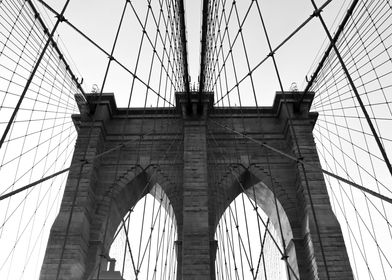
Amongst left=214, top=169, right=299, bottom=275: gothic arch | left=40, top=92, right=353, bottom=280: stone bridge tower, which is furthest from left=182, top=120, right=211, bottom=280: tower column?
left=214, top=169, right=299, bottom=275: gothic arch

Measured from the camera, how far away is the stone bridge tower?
404 inches

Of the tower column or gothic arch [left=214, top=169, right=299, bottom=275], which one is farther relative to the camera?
gothic arch [left=214, top=169, right=299, bottom=275]

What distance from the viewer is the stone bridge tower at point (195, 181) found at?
10266mm

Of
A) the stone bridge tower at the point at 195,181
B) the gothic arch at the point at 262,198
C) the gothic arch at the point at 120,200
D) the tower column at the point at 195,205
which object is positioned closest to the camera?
the tower column at the point at 195,205

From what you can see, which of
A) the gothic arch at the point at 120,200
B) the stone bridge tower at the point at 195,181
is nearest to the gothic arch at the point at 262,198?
the stone bridge tower at the point at 195,181

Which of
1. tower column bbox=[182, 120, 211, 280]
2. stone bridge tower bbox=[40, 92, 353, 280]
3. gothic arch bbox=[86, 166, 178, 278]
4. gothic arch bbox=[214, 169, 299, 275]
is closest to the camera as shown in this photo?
tower column bbox=[182, 120, 211, 280]

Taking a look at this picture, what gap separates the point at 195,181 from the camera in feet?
38.1

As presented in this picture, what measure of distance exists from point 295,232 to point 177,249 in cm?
352

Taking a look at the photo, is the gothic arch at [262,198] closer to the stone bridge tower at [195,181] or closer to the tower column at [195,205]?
the stone bridge tower at [195,181]

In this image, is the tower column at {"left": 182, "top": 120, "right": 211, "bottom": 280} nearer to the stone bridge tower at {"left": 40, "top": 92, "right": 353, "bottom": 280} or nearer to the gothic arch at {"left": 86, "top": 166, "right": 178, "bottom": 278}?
the stone bridge tower at {"left": 40, "top": 92, "right": 353, "bottom": 280}

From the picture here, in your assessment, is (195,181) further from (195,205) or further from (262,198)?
(262,198)

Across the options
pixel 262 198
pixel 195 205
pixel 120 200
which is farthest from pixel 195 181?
pixel 262 198

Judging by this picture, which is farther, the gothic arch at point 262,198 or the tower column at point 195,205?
the gothic arch at point 262,198

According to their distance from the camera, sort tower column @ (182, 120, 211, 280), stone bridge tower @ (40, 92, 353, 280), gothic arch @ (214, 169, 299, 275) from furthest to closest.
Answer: gothic arch @ (214, 169, 299, 275) → stone bridge tower @ (40, 92, 353, 280) → tower column @ (182, 120, 211, 280)
